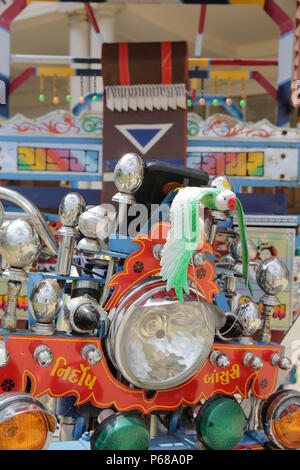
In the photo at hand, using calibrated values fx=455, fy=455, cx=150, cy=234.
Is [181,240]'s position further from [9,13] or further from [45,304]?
[9,13]

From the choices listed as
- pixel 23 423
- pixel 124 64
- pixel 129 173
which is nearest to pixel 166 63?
pixel 124 64

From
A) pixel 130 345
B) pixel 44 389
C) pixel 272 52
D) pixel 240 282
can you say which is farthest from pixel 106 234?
pixel 272 52

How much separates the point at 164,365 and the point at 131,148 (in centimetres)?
183

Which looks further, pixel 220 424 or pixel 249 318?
pixel 249 318

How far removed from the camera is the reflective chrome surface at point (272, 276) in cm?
146

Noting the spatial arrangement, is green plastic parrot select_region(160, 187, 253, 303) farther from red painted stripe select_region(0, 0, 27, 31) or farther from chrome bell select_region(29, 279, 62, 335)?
red painted stripe select_region(0, 0, 27, 31)

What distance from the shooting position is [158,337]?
123 centimetres

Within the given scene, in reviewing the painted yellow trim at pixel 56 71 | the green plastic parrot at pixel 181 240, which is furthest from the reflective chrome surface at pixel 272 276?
the painted yellow trim at pixel 56 71

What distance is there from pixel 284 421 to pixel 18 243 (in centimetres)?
90

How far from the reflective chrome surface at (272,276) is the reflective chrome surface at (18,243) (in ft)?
2.37

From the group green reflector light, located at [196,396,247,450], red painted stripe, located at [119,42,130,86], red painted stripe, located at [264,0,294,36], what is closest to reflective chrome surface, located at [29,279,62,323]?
green reflector light, located at [196,396,247,450]

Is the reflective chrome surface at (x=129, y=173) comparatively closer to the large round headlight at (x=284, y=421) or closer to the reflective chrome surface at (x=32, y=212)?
the reflective chrome surface at (x=32, y=212)

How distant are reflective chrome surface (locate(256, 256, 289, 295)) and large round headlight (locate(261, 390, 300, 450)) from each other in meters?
0.33

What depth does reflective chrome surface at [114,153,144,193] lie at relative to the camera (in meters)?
1.32
